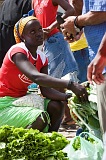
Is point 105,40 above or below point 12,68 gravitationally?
above

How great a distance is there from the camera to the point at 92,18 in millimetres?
3906

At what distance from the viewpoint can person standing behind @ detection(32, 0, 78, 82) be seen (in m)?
6.71

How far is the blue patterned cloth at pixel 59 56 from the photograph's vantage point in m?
6.78

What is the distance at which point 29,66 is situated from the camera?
5.09 metres

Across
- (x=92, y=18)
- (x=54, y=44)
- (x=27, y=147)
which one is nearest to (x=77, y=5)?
(x=54, y=44)

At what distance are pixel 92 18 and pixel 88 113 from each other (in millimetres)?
936

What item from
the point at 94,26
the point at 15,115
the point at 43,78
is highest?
the point at 94,26

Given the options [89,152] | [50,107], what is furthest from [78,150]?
[50,107]

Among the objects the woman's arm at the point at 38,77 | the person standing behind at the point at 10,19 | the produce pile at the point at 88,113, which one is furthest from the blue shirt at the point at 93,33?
the person standing behind at the point at 10,19

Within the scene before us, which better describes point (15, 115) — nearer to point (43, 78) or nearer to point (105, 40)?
point (43, 78)

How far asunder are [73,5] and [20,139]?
2220 millimetres

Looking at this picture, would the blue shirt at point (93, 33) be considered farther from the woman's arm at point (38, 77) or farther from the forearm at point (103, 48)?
the woman's arm at point (38, 77)

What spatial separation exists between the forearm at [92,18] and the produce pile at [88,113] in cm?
75

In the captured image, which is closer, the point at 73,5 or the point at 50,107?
the point at 50,107
